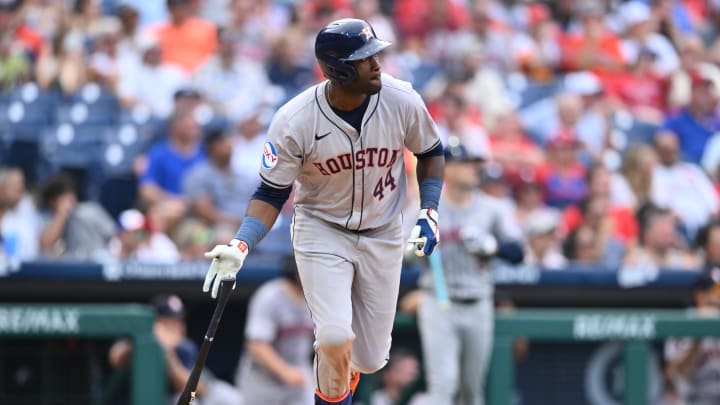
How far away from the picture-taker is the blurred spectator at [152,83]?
10.3 meters

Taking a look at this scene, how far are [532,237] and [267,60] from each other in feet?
10.2

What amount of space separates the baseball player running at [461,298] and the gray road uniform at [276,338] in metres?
0.77

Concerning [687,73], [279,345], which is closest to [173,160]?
[279,345]

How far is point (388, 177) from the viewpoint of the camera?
5340 mm

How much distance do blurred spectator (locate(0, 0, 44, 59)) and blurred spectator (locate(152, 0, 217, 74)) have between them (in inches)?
41.2

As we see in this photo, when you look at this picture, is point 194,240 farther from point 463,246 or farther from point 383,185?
point 383,185

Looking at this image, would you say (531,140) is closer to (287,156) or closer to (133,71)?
(133,71)

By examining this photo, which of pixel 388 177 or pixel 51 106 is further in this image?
pixel 51 106

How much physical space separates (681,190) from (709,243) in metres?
1.18

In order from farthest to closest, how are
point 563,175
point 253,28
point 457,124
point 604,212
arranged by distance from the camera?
1. point 253,28
2. point 457,124
3. point 563,175
4. point 604,212

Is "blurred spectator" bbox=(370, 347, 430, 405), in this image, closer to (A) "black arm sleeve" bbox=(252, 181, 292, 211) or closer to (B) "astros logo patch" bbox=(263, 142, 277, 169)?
(A) "black arm sleeve" bbox=(252, 181, 292, 211)

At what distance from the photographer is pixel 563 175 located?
33.1 ft

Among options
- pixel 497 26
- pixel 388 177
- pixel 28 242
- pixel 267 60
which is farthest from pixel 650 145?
pixel 388 177

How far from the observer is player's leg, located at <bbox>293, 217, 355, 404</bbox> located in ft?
16.8
